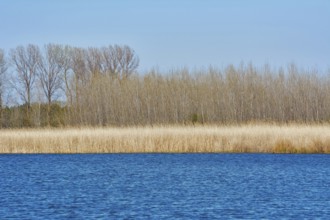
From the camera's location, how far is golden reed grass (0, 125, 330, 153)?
23984mm

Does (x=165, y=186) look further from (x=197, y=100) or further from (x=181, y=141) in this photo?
(x=197, y=100)

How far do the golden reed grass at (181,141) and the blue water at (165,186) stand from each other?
1.11 ft

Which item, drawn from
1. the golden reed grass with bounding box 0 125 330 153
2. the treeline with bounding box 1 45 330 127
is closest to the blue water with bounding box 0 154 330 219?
the golden reed grass with bounding box 0 125 330 153

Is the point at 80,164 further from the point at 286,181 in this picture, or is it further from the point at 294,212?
the point at 294,212

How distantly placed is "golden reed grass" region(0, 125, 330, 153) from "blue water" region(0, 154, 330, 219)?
1.11 feet

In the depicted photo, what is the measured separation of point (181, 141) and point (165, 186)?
8.27 m

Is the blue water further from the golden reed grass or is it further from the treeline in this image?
the treeline

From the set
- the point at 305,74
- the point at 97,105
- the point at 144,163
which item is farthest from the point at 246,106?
the point at 144,163

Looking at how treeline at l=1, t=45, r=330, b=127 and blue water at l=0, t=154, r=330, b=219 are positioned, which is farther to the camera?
treeline at l=1, t=45, r=330, b=127

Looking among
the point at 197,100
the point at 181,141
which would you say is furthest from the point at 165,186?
the point at 197,100

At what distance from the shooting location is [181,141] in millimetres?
24406

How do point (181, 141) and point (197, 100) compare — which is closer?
point (181, 141)

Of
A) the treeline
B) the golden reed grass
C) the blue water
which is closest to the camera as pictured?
the blue water

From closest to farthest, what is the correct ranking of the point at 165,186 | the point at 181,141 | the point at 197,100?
the point at 165,186 → the point at 181,141 → the point at 197,100
